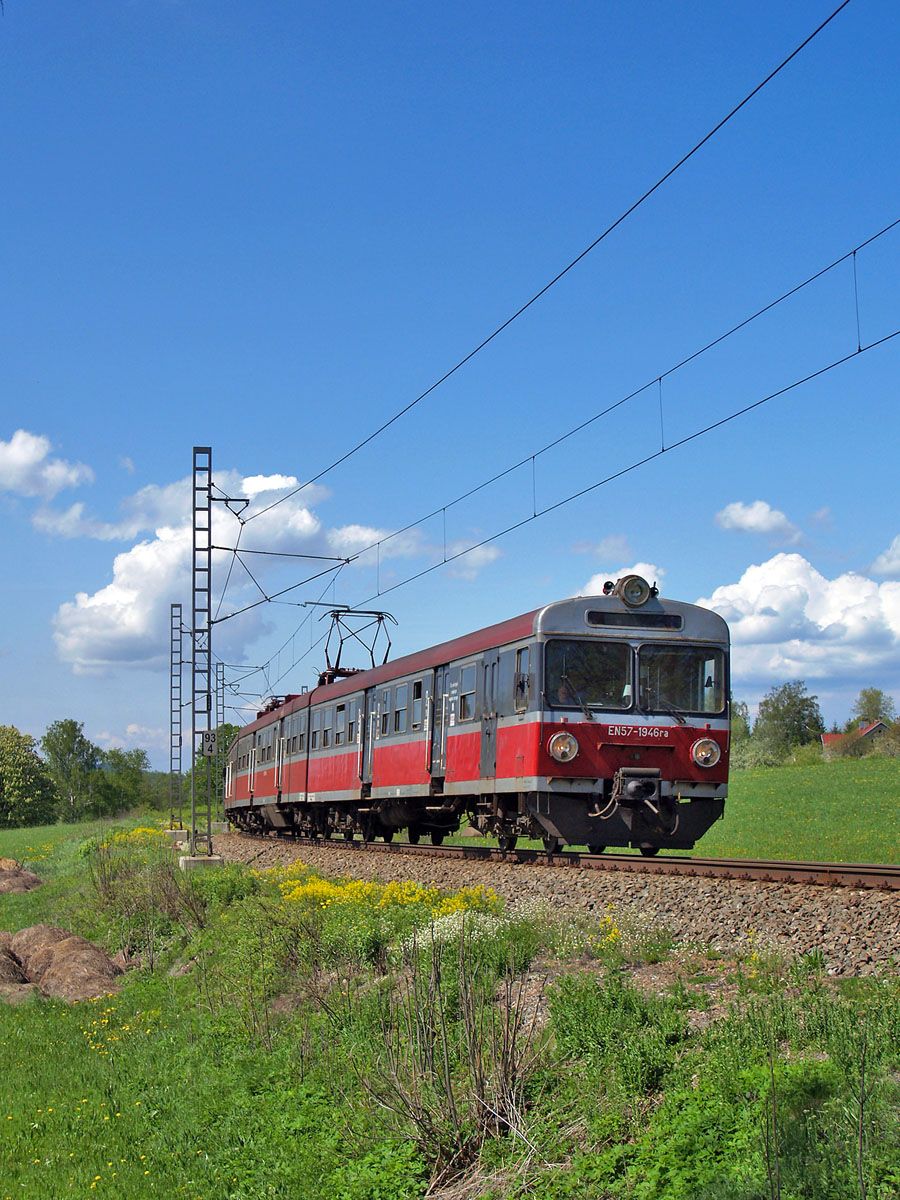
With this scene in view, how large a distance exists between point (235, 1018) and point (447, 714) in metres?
9.22

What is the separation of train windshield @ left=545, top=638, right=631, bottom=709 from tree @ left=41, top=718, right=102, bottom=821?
126 metres

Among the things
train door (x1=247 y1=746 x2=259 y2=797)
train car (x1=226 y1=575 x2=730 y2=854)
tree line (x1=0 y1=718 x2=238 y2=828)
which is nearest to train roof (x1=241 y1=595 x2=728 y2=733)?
train car (x1=226 y1=575 x2=730 y2=854)

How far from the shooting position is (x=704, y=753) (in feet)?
54.3

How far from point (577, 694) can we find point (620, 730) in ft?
2.34

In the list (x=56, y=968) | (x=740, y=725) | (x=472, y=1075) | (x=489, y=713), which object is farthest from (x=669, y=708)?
(x=740, y=725)

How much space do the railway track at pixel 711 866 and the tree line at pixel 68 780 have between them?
74.8m

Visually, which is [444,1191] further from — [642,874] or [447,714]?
[447,714]

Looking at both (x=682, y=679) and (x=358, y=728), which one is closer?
(x=682, y=679)

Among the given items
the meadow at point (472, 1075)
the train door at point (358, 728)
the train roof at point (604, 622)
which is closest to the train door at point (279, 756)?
the train door at point (358, 728)

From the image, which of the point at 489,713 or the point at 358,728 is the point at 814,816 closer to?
the point at 358,728

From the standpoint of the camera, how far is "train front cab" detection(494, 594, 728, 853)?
16250 mm

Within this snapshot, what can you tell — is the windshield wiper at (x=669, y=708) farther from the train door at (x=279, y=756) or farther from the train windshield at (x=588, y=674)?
the train door at (x=279, y=756)

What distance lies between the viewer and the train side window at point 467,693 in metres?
19.1

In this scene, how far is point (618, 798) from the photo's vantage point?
635 inches
